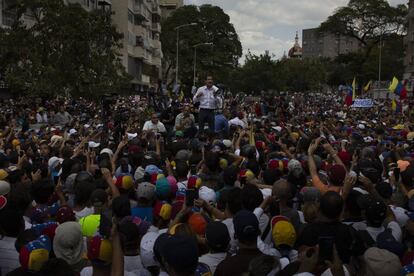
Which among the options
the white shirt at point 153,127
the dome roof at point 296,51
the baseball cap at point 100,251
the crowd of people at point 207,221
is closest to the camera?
the crowd of people at point 207,221

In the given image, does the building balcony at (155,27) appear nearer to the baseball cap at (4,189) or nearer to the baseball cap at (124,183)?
the baseball cap at (124,183)

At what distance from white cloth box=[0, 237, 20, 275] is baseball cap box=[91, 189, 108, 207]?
1.32m

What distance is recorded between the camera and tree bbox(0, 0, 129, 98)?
27.0 metres

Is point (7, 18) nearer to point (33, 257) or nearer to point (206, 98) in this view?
point (206, 98)

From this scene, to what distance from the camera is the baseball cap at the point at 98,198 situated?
19.8 feet

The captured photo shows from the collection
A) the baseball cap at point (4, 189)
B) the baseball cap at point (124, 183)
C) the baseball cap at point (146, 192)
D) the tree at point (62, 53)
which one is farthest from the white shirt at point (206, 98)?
the tree at point (62, 53)

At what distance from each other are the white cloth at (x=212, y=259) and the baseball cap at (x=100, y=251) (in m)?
0.76

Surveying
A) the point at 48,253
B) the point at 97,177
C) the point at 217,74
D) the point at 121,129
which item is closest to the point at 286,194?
the point at 48,253

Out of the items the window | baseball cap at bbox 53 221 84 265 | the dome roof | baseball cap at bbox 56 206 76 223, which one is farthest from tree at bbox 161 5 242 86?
the dome roof

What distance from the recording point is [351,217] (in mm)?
5660

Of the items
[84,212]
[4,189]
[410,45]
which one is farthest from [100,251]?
[410,45]

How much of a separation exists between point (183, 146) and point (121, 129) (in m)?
4.23

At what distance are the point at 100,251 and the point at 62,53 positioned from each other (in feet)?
80.4

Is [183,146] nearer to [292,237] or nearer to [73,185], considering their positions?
[73,185]
